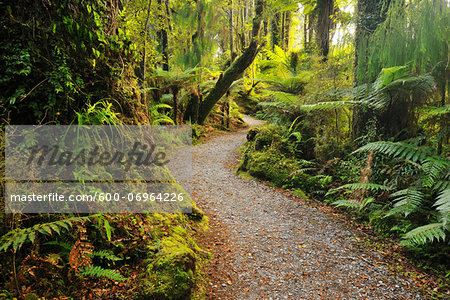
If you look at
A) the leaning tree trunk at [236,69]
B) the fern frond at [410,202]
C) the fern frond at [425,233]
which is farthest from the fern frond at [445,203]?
the leaning tree trunk at [236,69]

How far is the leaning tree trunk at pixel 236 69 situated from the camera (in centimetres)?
845

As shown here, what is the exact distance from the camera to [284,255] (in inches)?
121

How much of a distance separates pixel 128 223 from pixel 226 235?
5.39ft

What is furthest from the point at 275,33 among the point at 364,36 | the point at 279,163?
the point at 279,163

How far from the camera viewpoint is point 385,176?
4.15 m

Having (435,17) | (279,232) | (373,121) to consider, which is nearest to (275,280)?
(279,232)

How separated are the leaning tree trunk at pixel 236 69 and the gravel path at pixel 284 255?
5.86 metres

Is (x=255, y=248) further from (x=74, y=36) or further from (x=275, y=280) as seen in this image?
(x=74, y=36)

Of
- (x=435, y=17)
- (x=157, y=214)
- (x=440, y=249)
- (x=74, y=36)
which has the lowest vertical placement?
(x=440, y=249)

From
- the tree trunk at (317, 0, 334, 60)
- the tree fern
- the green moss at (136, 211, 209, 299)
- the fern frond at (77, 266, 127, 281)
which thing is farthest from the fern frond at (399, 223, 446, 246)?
the tree trunk at (317, 0, 334, 60)

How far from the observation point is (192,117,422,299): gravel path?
2.50m

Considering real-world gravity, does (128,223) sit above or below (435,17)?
below

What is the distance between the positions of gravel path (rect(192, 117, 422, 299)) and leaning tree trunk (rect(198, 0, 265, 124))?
5.86m

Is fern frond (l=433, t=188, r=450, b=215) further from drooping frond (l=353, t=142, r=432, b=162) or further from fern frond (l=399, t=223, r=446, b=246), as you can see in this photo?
drooping frond (l=353, t=142, r=432, b=162)
